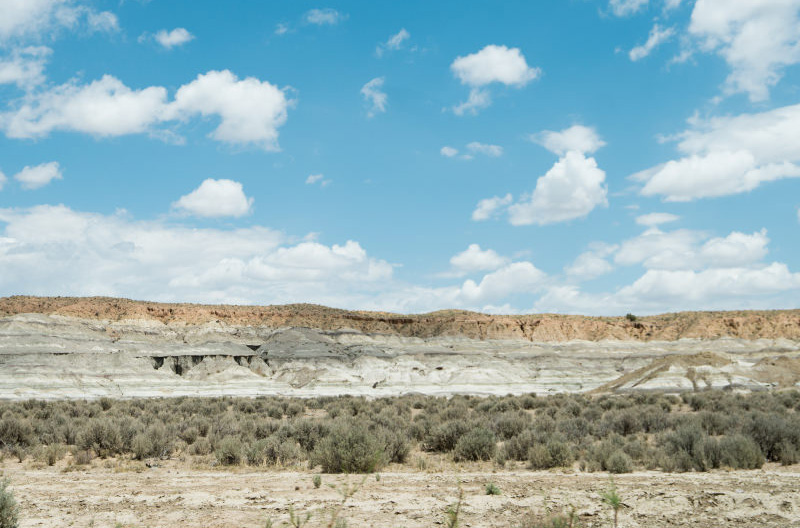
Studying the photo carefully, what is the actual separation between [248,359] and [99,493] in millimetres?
44575

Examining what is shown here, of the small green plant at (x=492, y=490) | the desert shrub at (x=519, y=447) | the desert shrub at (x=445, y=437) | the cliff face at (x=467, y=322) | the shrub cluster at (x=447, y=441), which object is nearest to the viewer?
the small green plant at (x=492, y=490)

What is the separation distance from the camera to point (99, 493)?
33.9ft

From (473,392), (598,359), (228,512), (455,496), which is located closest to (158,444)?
(228,512)

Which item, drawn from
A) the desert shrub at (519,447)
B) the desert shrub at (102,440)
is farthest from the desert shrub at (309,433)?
the desert shrub at (519,447)

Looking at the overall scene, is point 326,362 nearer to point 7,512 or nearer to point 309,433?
point 309,433

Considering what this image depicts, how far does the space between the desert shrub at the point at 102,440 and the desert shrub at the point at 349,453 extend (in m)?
6.54

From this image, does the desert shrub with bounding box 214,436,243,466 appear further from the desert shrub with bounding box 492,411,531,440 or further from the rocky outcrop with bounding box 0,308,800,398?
the rocky outcrop with bounding box 0,308,800,398

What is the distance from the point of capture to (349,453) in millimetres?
12125

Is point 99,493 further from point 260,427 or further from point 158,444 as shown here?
point 260,427

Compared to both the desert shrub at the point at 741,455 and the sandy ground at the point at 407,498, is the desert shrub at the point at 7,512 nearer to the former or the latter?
the sandy ground at the point at 407,498

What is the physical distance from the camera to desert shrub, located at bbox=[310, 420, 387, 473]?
39.8 ft

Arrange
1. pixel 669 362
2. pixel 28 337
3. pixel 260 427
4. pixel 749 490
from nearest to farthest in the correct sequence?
pixel 749 490 < pixel 260 427 < pixel 669 362 < pixel 28 337

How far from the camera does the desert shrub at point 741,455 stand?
12.0 m

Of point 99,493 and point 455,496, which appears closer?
point 455,496
